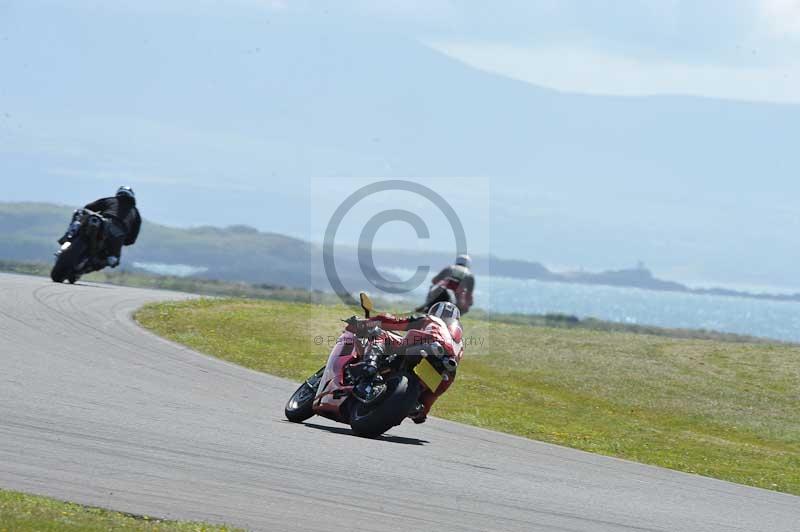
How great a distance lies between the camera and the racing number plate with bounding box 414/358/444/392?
13.8 metres

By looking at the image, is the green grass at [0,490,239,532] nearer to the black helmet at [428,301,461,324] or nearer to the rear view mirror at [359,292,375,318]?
the rear view mirror at [359,292,375,318]

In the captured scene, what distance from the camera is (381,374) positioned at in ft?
46.2

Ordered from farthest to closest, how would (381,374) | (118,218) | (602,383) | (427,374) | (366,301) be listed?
(118,218) → (602,383) → (381,374) → (427,374) → (366,301)

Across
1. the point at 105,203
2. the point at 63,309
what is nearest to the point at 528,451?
the point at 63,309

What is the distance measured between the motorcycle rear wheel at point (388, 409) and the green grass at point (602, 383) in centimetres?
466

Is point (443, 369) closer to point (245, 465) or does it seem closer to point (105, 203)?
point (245, 465)

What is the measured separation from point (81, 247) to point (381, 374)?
56.3 ft

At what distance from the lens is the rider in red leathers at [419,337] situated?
542 inches

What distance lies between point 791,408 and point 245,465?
57.3 ft

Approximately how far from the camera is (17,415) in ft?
42.3

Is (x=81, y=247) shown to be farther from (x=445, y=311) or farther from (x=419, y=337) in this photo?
(x=419, y=337)

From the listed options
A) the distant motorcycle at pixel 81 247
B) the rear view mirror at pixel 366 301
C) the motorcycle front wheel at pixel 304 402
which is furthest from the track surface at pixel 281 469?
the distant motorcycle at pixel 81 247

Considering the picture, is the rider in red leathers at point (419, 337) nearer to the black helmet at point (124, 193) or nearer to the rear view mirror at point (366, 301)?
the rear view mirror at point (366, 301)

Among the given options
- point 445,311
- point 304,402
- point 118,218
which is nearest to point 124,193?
point 118,218
